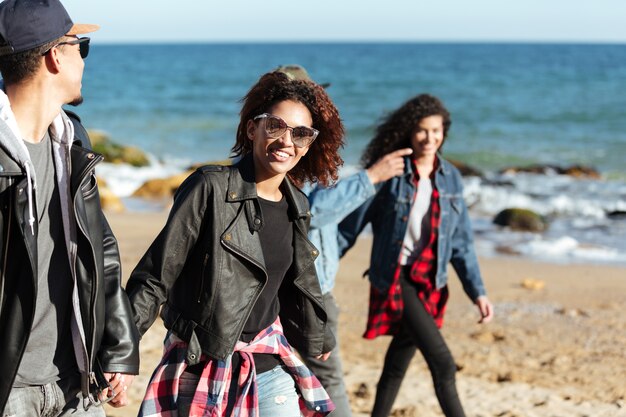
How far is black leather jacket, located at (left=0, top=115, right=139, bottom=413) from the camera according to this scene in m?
2.76

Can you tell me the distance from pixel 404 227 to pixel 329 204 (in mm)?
816

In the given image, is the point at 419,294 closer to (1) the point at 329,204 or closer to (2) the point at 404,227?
(2) the point at 404,227

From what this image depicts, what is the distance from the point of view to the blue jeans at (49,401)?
287 centimetres

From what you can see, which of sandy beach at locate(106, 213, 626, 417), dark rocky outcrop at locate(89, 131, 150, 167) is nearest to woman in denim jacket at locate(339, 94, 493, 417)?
sandy beach at locate(106, 213, 626, 417)

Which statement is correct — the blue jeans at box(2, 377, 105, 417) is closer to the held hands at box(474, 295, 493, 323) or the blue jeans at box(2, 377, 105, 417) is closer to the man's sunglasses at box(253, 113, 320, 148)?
the man's sunglasses at box(253, 113, 320, 148)

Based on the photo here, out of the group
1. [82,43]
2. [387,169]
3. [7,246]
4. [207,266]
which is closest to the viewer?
[7,246]

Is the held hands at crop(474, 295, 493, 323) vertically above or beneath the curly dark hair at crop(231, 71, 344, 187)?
beneath

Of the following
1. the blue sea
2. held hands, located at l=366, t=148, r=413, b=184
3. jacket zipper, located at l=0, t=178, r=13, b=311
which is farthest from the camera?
the blue sea

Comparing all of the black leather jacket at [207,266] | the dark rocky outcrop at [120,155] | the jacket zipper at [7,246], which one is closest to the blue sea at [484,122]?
the dark rocky outcrop at [120,155]

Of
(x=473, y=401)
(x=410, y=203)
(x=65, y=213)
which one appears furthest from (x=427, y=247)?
(x=65, y=213)

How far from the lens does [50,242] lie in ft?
9.67

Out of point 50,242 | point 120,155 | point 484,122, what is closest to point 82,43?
point 50,242

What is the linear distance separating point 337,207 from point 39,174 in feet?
6.71

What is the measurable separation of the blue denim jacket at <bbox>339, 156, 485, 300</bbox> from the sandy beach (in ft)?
4.23
